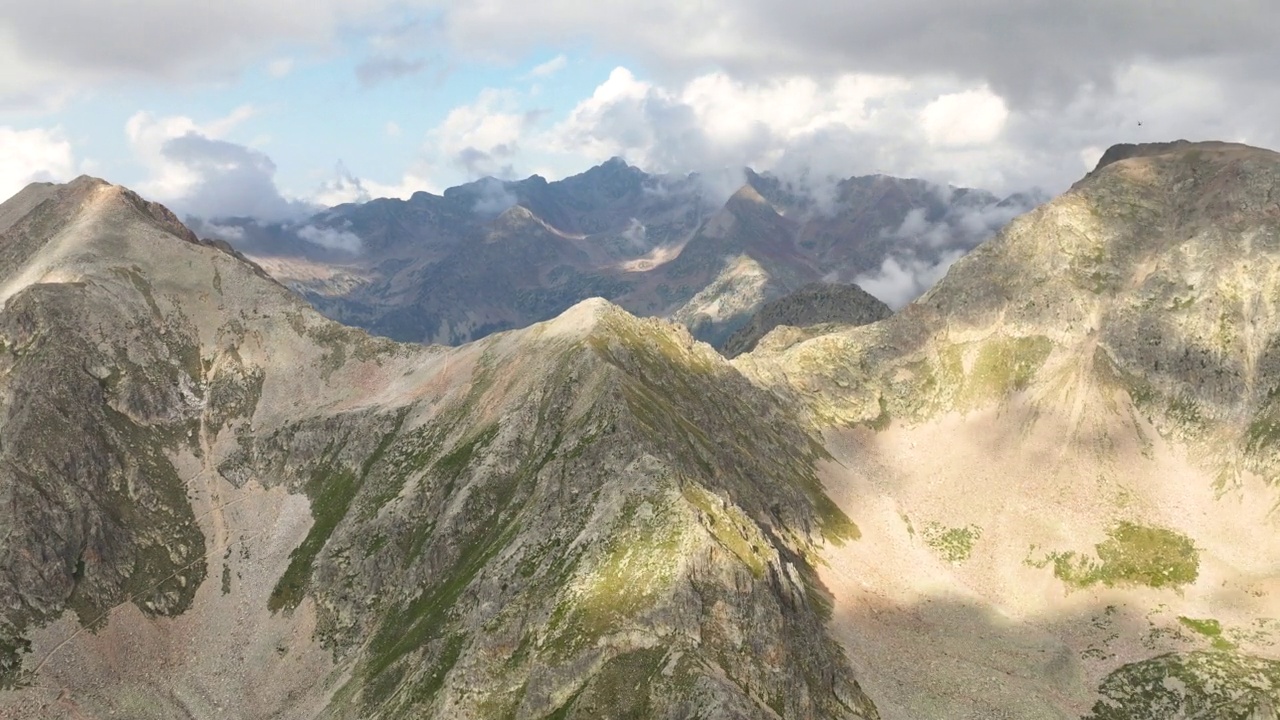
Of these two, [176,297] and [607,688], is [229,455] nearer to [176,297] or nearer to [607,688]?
[176,297]

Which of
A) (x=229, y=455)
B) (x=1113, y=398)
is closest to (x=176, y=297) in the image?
(x=229, y=455)

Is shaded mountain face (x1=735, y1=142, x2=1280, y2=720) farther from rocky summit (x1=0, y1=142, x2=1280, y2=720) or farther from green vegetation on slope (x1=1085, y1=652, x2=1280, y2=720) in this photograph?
rocky summit (x1=0, y1=142, x2=1280, y2=720)

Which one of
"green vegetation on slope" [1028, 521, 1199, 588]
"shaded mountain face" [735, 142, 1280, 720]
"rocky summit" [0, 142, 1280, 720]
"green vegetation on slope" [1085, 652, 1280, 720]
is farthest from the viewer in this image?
"green vegetation on slope" [1028, 521, 1199, 588]

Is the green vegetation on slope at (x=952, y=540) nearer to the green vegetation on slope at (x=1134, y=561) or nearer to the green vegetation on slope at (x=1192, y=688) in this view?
the green vegetation on slope at (x=1134, y=561)

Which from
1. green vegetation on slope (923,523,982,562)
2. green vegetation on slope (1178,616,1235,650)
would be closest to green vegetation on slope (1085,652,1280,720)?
green vegetation on slope (1178,616,1235,650)

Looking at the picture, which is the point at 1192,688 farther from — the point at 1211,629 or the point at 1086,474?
the point at 1086,474

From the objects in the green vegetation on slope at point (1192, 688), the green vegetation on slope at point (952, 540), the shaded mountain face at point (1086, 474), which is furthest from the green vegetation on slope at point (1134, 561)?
the green vegetation on slope at point (1192, 688)

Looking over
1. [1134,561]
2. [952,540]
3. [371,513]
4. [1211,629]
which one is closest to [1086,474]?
[1134,561]
